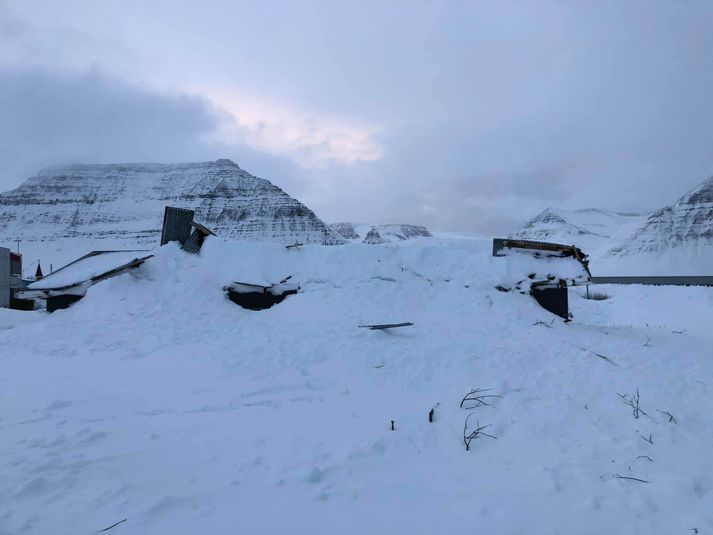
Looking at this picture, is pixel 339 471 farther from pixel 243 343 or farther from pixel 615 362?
pixel 615 362

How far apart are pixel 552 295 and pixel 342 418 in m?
11.1

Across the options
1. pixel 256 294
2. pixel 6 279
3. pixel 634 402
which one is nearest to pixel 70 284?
pixel 256 294

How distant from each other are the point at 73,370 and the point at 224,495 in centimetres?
658

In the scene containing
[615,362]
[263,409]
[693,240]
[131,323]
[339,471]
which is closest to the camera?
[339,471]

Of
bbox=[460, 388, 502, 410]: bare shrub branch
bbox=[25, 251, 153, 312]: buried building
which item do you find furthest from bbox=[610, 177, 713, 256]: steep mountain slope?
bbox=[25, 251, 153, 312]: buried building

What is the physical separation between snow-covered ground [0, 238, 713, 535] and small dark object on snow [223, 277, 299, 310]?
95 cm

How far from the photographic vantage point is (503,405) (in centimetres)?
762

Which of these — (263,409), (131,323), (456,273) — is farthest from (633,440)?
(131,323)

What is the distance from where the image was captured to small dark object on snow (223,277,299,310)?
15734 mm

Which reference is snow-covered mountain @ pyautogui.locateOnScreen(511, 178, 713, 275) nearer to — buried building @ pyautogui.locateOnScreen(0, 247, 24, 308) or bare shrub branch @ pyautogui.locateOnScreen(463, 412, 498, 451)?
buried building @ pyautogui.locateOnScreen(0, 247, 24, 308)

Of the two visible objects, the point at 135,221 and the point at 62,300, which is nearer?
the point at 62,300

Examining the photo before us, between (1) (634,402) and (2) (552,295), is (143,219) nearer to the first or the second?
(2) (552,295)

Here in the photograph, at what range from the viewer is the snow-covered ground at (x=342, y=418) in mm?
4582

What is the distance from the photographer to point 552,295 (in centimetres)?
1521
